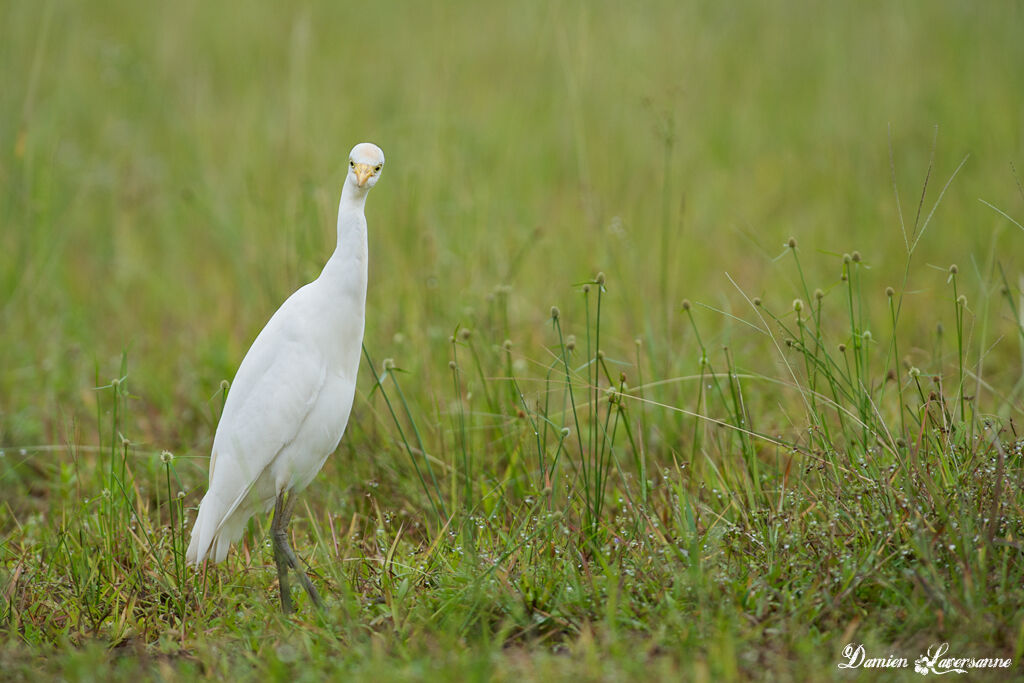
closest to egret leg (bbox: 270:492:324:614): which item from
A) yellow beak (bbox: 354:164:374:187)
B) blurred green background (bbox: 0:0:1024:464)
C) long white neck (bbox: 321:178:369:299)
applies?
long white neck (bbox: 321:178:369:299)

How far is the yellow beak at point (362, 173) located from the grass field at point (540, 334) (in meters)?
0.63

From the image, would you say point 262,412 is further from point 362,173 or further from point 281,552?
point 362,173

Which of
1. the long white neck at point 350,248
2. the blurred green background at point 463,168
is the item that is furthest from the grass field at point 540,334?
the long white neck at point 350,248

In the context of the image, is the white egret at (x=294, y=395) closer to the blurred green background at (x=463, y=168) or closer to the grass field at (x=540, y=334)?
the grass field at (x=540, y=334)

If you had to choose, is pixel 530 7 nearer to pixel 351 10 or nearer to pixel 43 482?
pixel 43 482

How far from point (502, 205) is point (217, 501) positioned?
9.81ft

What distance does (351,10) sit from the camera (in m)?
9.50

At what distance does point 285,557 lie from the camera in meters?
2.79

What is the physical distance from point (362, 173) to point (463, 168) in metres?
2.86

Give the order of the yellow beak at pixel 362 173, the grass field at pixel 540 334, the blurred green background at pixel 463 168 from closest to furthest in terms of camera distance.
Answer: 1. the grass field at pixel 540 334
2. the yellow beak at pixel 362 173
3. the blurred green background at pixel 463 168

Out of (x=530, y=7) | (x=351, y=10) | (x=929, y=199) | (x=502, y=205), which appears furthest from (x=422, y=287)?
(x=351, y=10)

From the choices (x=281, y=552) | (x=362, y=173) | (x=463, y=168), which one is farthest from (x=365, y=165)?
(x=463, y=168)

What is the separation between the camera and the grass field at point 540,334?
2.41 meters

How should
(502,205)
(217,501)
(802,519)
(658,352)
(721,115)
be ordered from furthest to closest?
(721,115) → (502,205) → (658,352) → (217,501) → (802,519)
